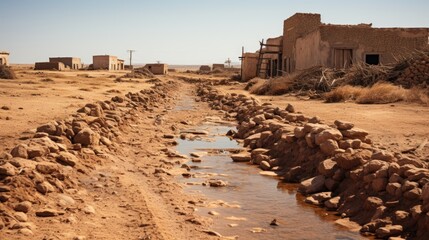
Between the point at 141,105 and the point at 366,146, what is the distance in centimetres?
1095

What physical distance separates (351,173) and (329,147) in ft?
3.46

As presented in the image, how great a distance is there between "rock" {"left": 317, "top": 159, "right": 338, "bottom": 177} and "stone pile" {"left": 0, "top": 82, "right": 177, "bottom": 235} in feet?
10.2

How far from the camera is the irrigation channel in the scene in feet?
16.7

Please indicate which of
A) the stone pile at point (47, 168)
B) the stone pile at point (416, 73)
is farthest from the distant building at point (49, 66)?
the stone pile at point (47, 168)

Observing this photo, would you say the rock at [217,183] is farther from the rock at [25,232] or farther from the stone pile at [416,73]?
the stone pile at [416,73]

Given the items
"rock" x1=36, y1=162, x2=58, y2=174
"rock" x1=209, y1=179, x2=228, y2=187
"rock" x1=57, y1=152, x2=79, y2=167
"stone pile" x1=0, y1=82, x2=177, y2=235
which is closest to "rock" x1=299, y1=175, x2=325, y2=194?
"rock" x1=209, y1=179, x2=228, y2=187

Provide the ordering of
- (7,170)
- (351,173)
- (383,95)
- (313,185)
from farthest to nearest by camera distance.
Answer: (383,95)
(313,185)
(351,173)
(7,170)

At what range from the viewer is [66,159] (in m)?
6.58

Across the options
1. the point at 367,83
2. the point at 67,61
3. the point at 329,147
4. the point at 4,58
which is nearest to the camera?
the point at 329,147

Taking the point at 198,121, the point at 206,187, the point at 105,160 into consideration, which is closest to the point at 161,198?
the point at 206,187

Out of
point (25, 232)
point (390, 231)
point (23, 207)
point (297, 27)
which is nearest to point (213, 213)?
point (390, 231)

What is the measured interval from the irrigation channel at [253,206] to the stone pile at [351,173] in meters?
0.25

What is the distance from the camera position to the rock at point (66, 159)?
21.5ft

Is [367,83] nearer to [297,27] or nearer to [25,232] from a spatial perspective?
[297,27]
